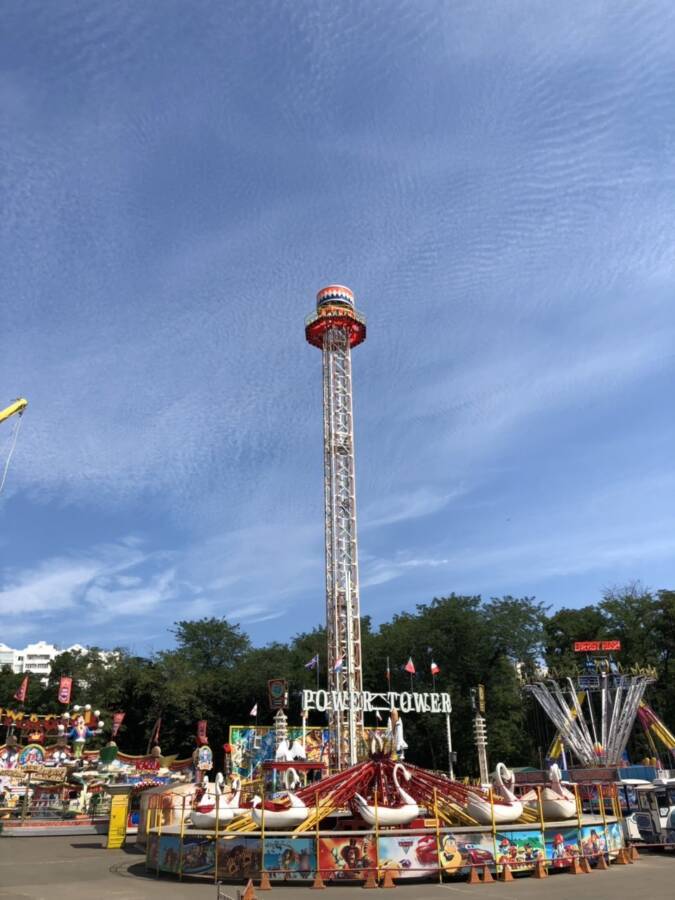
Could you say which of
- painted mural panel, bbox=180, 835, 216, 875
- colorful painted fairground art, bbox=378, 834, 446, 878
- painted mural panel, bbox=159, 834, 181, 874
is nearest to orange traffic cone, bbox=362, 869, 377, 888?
colorful painted fairground art, bbox=378, 834, 446, 878

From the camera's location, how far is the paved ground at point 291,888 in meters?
14.9

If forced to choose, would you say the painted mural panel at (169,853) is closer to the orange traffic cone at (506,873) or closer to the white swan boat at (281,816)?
the white swan boat at (281,816)

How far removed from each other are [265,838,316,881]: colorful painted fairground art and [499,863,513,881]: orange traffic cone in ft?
14.4

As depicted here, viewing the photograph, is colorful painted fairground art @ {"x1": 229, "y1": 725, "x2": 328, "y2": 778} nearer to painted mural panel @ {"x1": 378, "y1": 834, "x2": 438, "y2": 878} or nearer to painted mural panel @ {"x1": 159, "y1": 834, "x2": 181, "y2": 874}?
painted mural panel @ {"x1": 159, "y1": 834, "x2": 181, "y2": 874}

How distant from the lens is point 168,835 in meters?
19.2

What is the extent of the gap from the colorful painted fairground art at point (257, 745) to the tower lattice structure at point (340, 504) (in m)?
1.99

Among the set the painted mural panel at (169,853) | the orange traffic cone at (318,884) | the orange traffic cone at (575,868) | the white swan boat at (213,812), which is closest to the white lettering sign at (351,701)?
the white swan boat at (213,812)

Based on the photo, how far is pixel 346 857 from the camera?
1678cm

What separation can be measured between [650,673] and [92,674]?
47.4 meters

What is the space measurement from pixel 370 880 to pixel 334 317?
4020 cm

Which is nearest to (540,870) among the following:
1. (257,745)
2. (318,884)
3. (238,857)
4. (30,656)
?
(318,884)

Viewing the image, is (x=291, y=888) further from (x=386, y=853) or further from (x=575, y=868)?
(x=575, y=868)

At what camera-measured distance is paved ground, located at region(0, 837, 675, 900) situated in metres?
14.9

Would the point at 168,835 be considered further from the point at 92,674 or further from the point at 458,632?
the point at 92,674
